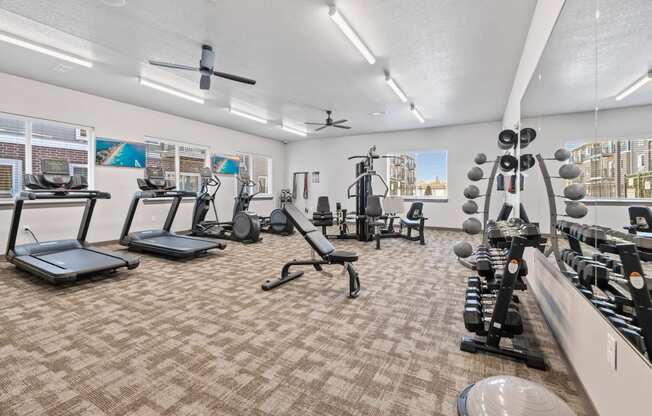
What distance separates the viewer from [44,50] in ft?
12.8

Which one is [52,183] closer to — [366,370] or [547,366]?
[366,370]

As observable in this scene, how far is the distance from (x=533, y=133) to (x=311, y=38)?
2.82 m

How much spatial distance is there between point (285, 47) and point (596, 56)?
11.0 ft

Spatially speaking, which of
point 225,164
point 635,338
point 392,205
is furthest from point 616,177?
point 225,164

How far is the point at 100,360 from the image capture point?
1934 mm

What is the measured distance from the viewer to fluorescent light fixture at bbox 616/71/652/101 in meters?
1.17

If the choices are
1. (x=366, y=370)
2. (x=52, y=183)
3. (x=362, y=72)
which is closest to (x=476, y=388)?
(x=366, y=370)

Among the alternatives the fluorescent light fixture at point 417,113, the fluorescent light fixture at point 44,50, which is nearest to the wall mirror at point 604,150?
the fluorescent light fixture at point 417,113

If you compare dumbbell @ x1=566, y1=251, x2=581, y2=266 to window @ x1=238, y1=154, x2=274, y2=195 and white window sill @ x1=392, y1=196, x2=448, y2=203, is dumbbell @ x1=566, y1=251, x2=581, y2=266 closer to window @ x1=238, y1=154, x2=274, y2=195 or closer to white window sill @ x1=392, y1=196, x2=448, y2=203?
white window sill @ x1=392, y1=196, x2=448, y2=203

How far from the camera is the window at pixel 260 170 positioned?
32.1 ft

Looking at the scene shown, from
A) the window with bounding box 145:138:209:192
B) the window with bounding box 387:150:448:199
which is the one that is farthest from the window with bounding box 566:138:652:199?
the window with bounding box 145:138:209:192

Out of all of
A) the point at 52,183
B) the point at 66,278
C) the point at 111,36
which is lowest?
the point at 66,278

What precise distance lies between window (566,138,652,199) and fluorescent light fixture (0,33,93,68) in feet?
19.7

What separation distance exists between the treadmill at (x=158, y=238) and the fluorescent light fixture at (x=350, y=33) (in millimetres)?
3790
